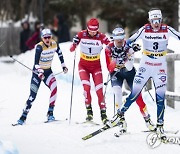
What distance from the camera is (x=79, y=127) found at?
898 cm

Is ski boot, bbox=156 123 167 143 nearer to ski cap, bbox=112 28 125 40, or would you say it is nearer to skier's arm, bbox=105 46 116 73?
skier's arm, bbox=105 46 116 73

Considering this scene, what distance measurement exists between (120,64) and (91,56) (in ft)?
3.00

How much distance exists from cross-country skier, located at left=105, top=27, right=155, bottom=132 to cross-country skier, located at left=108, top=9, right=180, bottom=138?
1.28ft

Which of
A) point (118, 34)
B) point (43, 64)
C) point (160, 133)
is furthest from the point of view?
point (43, 64)

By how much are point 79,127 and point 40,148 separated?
1653mm

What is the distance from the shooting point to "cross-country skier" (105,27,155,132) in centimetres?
849

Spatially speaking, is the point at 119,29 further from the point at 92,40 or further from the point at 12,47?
the point at 12,47

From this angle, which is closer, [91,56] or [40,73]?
[40,73]

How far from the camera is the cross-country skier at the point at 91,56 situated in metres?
9.34

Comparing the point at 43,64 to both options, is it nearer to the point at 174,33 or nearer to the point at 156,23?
the point at 156,23

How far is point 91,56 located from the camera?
946 cm

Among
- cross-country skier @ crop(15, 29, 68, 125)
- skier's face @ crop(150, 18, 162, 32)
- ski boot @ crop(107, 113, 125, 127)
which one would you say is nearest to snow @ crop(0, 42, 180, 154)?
ski boot @ crop(107, 113, 125, 127)

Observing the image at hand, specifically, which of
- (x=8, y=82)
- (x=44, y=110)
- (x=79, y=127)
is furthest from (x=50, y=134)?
(x=8, y=82)

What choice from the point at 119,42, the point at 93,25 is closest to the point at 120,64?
the point at 119,42
